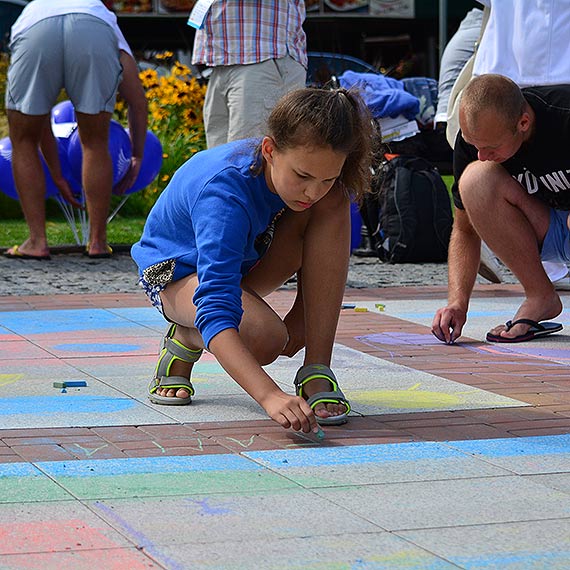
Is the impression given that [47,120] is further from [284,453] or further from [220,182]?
[284,453]

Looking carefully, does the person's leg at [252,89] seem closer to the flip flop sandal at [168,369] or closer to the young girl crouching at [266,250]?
the young girl crouching at [266,250]

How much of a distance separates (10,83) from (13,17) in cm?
878

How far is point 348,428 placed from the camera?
10.3 feet

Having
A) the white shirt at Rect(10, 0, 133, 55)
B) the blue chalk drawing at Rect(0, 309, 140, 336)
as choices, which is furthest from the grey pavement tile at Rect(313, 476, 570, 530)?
the white shirt at Rect(10, 0, 133, 55)

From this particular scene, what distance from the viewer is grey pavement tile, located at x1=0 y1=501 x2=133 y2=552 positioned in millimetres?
2150

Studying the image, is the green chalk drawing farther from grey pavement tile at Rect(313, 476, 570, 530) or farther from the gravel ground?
the gravel ground

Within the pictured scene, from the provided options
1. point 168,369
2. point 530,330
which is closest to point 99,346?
point 168,369

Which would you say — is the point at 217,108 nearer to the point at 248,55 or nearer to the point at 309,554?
the point at 248,55

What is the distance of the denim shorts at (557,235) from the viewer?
4645 millimetres

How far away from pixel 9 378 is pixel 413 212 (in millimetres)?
3719

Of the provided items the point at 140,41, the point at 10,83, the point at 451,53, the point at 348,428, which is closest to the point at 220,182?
the point at 348,428

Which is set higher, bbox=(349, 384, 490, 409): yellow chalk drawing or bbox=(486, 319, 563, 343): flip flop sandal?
bbox=(349, 384, 490, 409): yellow chalk drawing

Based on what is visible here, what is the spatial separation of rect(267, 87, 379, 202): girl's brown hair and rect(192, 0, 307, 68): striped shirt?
3072mm

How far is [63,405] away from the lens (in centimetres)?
334
